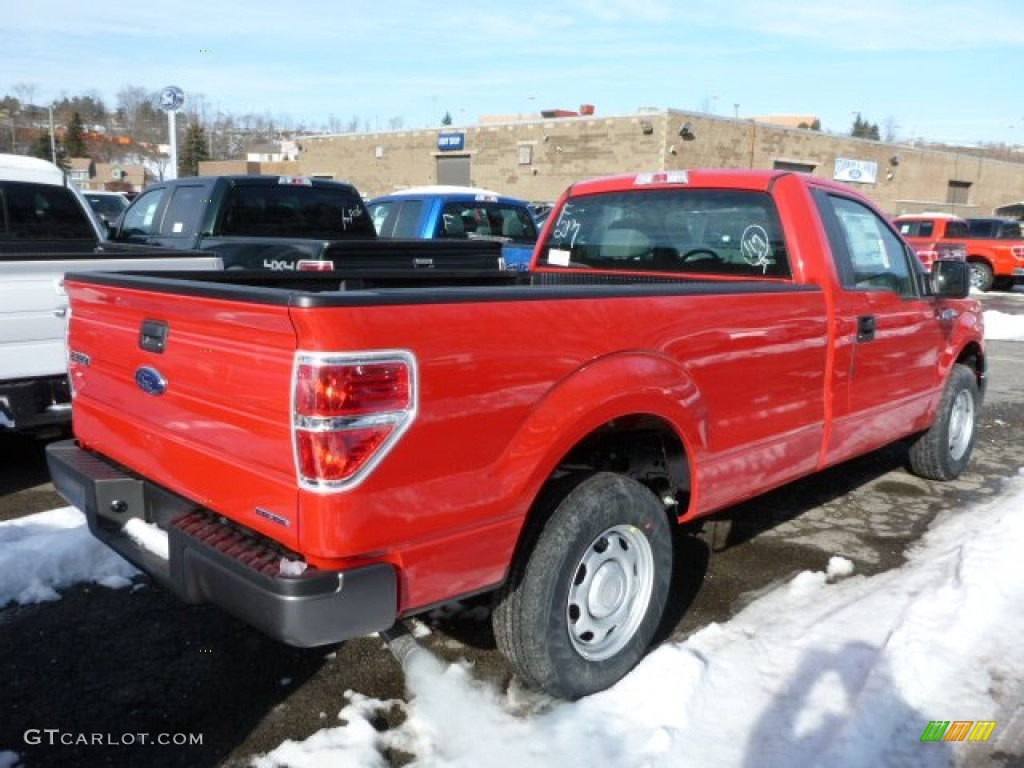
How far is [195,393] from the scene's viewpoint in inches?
106

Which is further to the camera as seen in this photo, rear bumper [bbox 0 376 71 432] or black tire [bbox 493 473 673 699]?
rear bumper [bbox 0 376 71 432]

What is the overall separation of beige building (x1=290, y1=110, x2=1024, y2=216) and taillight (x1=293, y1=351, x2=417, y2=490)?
31.3m

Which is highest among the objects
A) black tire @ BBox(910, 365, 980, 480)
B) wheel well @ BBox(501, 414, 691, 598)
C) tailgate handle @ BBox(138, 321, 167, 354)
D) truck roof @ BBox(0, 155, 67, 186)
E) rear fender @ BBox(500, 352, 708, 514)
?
truck roof @ BBox(0, 155, 67, 186)

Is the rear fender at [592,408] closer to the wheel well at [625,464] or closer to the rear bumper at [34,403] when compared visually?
the wheel well at [625,464]

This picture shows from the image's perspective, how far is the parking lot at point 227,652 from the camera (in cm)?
297

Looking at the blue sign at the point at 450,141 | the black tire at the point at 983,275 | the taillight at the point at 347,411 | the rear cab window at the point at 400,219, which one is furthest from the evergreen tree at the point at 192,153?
the taillight at the point at 347,411

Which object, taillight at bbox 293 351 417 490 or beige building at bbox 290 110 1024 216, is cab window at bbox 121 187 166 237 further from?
beige building at bbox 290 110 1024 216

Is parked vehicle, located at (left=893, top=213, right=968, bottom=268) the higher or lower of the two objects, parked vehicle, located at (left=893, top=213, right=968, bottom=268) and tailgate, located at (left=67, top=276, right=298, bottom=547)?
the higher

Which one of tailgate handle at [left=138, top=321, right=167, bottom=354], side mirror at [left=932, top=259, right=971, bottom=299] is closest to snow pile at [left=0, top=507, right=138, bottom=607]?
tailgate handle at [left=138, top=321, right=167, bottom=354]

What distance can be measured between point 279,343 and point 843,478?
4.88 metres

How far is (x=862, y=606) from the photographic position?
390 cm

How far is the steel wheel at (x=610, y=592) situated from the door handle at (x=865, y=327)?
179 cm

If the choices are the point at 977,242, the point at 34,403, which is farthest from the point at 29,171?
the point at 977,242

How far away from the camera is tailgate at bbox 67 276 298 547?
2.39 meters
